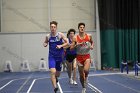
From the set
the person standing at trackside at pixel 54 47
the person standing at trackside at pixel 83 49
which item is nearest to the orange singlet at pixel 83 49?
the person standing at trackside at pixel 83 49

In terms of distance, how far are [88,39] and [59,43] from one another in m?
0.79

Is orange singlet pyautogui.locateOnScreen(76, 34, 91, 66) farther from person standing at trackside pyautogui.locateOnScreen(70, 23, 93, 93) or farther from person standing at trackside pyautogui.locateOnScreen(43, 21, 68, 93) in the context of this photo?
person standing at trackside pyautogui.locateOnScreen(43, 21, 68, 93)

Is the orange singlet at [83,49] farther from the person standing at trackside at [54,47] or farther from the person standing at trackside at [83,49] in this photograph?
the person standing at trackside at [54,47]

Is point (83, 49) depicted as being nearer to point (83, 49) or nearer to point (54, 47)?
point (83, 49)

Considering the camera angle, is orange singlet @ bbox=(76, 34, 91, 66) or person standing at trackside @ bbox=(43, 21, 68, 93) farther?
orange singlet @ bbox=(76, 34, 91, 66)

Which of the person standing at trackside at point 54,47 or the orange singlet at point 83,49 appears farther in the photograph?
the orange singlet at point 83,49

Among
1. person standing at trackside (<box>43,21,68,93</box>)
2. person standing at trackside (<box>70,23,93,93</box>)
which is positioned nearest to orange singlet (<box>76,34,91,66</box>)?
person standing at trackside (<box>70,23,93,93</box>)

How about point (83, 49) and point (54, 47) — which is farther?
point (83, 49)

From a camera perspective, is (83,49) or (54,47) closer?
(54,47)

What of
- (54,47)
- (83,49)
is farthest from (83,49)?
(54,47)

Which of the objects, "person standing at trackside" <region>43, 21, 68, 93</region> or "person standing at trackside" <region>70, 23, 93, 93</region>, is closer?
"person standing at trackside" <region>43, 21, 68, 93</region>

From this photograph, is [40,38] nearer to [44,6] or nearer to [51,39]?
[44,6]

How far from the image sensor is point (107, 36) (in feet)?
82.9

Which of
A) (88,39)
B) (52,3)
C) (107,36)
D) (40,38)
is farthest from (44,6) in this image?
(88,39)
